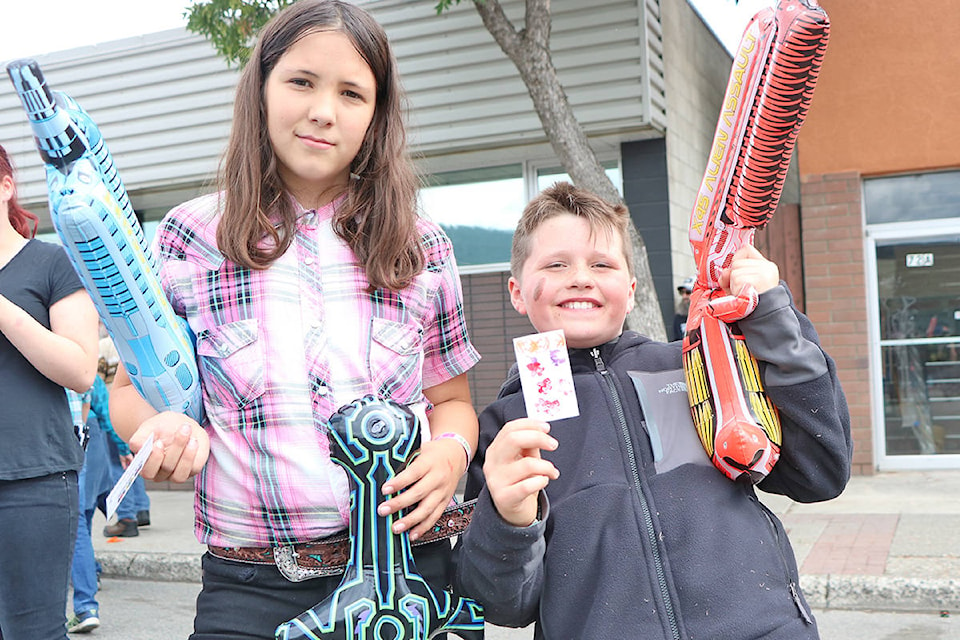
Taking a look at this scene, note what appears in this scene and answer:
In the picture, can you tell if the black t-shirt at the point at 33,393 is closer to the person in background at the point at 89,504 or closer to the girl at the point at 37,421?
the girl at the point at 37,421

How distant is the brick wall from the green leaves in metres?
4.76

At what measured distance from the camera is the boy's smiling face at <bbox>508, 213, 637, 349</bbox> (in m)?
1.86

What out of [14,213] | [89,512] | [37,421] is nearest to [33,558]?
[37,421]

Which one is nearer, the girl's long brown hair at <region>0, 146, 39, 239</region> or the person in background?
the girl's long brown hair at <region>0, 146, 39, 239</region>

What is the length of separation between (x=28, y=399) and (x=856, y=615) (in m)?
4.24

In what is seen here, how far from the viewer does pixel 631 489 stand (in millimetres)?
1773

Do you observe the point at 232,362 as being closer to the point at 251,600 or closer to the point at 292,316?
the point at 292,316

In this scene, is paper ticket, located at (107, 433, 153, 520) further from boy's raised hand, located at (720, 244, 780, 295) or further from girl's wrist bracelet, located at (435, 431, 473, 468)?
boy's raised hand, located at (720, 244, 780, 295)

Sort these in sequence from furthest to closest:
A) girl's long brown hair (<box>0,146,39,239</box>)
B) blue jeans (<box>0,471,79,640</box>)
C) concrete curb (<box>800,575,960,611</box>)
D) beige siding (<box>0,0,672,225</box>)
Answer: beige siding (<box>0,0,672,225</box>) → concrete curb (<box>800,575,960,611</box>) → girl's long brown hair (<box>0,146,39,239</box>) → blue jeans (<box>0,471,79,640</box>)

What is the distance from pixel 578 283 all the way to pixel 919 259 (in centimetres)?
737

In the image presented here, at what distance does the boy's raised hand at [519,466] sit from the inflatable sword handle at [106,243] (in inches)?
20.0

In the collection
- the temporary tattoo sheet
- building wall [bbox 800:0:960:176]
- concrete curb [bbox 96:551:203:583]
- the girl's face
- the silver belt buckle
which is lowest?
concrete curb [bbox 96:551:203:583]

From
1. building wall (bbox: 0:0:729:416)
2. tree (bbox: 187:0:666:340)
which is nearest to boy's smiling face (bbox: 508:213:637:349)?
tree (bbox: 187:0:666:340)

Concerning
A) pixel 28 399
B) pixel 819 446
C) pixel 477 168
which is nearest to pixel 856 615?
pixel 819 446
